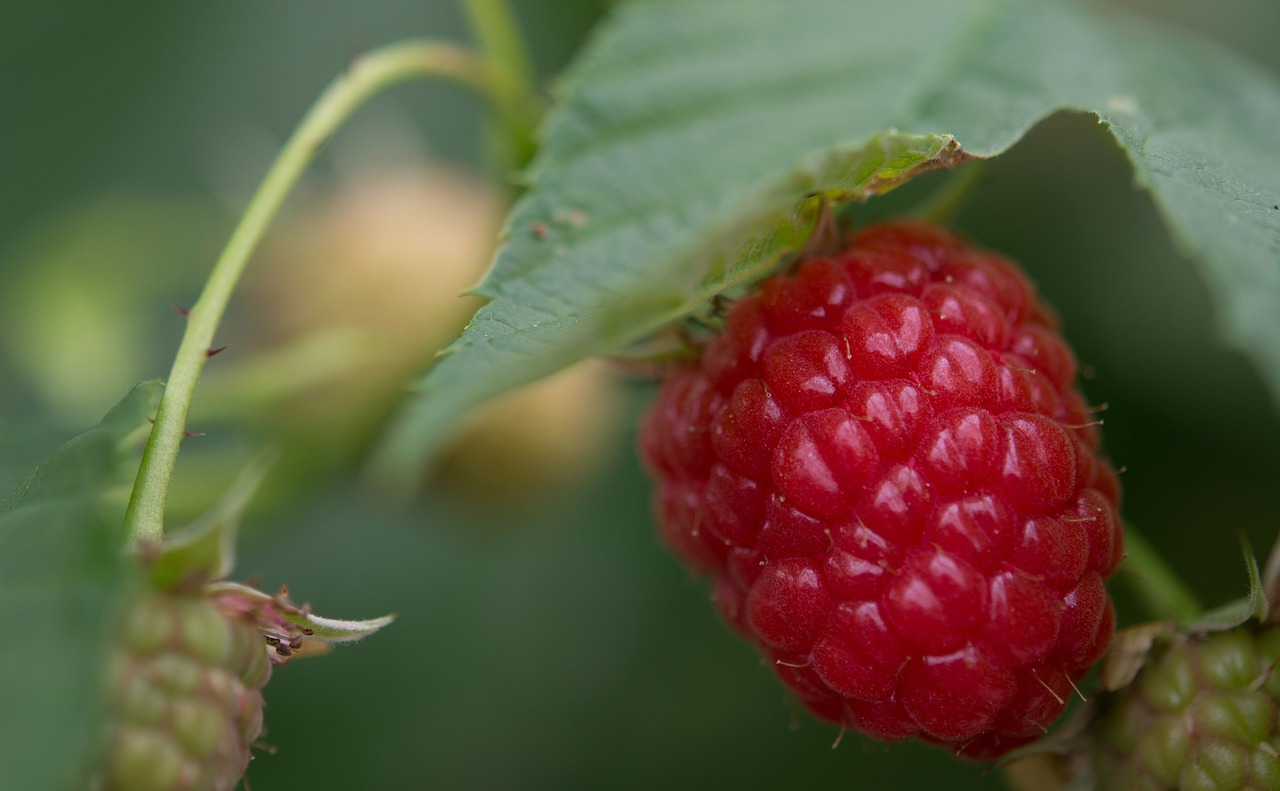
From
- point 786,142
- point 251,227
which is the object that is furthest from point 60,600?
point 786,142

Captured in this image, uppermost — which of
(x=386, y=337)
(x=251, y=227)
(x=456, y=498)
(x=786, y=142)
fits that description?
(x=251, y=227)

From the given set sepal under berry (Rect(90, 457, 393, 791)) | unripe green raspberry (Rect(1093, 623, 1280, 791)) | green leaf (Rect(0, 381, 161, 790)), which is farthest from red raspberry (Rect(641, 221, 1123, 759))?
green leaf (Rect(0, 381, 161, 790))

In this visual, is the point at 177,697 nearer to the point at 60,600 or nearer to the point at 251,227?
the point at 60,600

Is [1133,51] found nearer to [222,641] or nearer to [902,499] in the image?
[902,499]

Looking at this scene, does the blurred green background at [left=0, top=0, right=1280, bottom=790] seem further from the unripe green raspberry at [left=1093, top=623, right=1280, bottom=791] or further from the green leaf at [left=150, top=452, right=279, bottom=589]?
the green leaf at [left=150, top=452, right=279, bottom=589]

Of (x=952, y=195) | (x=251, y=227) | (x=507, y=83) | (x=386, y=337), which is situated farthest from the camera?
(x=386, y=337)

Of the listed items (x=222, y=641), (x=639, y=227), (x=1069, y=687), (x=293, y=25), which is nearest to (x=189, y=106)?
(x=293, y=25)

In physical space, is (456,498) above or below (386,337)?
below

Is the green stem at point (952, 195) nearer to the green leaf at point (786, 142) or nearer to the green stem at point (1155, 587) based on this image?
the green leaf at point (786, 142)

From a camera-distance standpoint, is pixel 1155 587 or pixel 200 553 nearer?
pixel 200 553
